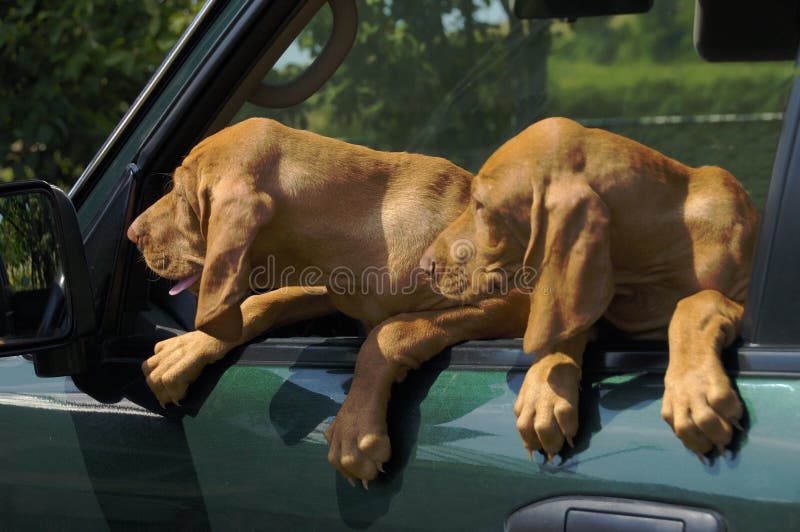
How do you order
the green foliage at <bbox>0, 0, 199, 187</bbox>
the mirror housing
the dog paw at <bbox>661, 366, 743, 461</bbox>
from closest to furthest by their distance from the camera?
the dog paw at <bbox>661, 366, 743, 461</bbox>
the mirror housing
the green foliage at <bbox>0, 0, 199, 187</bbox>

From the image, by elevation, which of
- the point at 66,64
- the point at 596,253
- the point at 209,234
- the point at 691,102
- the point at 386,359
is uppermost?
the point at 596,253

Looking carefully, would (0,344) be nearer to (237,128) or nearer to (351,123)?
(237,128)

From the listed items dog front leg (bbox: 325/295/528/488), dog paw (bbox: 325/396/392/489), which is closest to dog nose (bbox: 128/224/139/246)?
dog front leg (bbox: 325/295/528/488)

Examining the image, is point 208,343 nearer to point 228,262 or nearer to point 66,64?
point 228,262

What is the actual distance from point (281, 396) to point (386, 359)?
225mm

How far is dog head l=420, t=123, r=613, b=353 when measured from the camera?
1763 mm

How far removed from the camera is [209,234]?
2.08 metres

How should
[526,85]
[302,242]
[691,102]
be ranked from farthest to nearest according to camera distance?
[691,102], [526,85], [302,242]

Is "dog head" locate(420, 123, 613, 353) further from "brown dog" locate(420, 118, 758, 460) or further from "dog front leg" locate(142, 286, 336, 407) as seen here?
"dog front leg" locate(142, 286, 336, 407)

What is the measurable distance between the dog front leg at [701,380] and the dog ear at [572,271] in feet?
0.49

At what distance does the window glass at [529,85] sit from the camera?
165 inches

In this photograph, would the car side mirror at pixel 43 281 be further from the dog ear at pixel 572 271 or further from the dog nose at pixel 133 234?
the dog ear at pixel 572 271

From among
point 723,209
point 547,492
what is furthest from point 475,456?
point 723,209

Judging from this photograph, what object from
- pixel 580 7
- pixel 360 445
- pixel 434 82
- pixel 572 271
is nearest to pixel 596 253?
pixel 572 271
